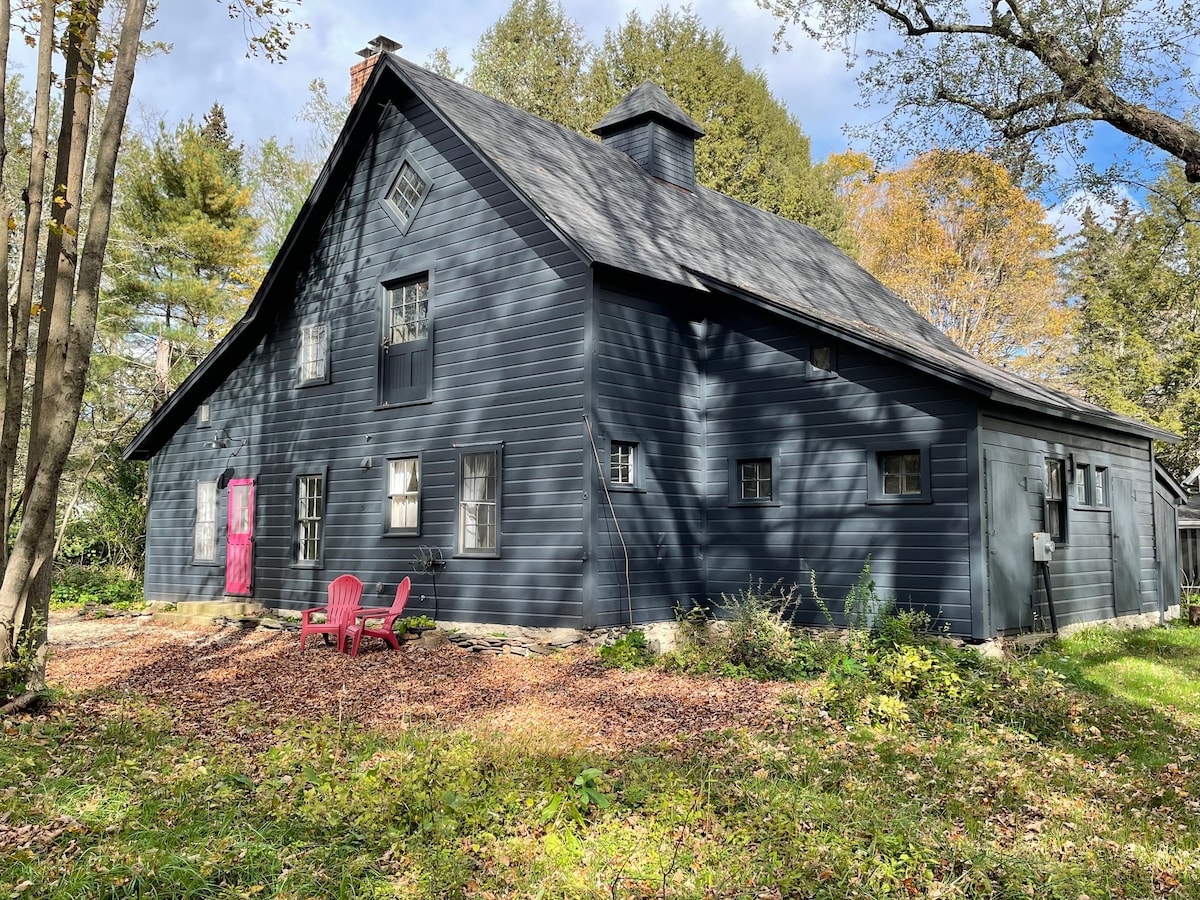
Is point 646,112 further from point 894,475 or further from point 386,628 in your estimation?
point 386,628

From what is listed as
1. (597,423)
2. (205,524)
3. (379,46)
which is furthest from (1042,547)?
(205,524)

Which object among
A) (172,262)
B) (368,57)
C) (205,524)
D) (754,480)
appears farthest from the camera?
(172,262)

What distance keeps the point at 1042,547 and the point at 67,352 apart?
35.1 feet

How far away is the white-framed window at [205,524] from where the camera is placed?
56.1 feet

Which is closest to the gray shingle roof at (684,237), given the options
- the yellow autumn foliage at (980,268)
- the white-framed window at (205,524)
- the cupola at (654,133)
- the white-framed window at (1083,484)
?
the cupola at (654,133)

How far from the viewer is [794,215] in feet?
102

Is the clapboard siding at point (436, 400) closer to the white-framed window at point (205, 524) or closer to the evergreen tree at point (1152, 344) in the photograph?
the white-framed window at point (205, 524)

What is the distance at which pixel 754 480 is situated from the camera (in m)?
12.9

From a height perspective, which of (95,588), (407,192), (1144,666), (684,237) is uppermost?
(407,192)

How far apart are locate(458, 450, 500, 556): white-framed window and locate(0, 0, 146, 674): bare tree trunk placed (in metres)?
5.94

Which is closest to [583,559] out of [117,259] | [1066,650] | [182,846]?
[1066,650]

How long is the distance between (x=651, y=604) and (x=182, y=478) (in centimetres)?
1018

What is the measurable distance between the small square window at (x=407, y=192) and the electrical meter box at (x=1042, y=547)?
9.56m

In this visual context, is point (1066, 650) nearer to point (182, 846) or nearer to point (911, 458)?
point (911, 458)
